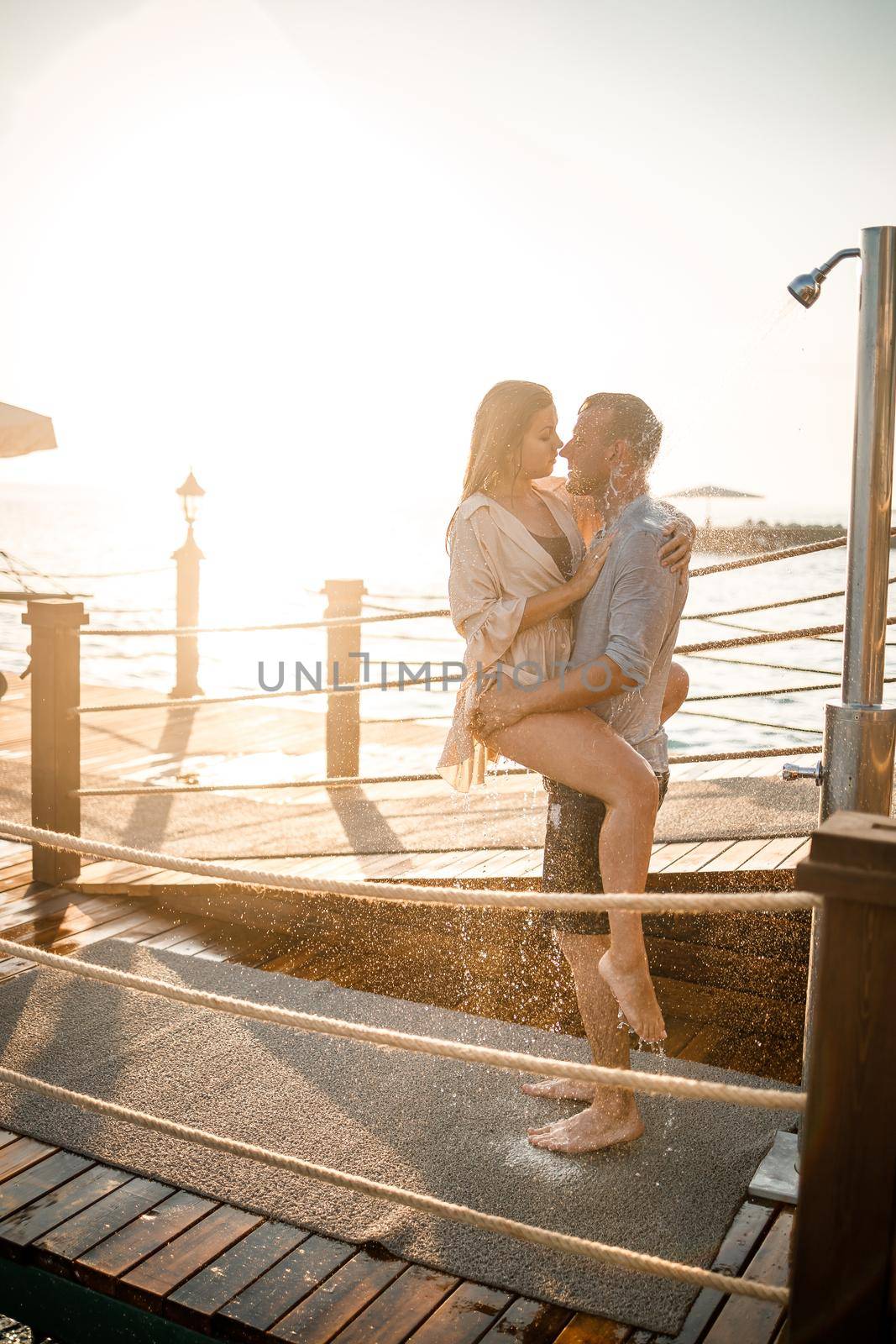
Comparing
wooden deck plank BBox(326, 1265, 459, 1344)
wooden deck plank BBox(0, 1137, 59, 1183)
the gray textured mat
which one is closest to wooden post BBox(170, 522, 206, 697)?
the gray textured mat

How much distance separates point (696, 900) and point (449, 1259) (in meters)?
1.03

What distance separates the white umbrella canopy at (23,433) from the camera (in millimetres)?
6512

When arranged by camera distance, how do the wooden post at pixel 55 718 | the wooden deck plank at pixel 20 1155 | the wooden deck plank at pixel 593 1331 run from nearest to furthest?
1. the wooden deck plank at pixel 593 1331
2. the wooden deck plank at pixel 20 1155
3. the wooden post at pixel 55 718

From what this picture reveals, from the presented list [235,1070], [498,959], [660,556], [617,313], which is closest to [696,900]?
[660,556]

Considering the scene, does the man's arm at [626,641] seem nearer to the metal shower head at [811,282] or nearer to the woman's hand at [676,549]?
the woman's hand at [676,549]

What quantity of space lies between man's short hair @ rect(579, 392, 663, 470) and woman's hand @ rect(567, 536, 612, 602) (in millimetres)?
217

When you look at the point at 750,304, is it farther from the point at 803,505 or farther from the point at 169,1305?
the point at 169,1305

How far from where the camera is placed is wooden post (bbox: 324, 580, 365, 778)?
4.93m

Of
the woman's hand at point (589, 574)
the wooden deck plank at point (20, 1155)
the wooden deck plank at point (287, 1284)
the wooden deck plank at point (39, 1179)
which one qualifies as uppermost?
the woman's hand at point (589, 574)


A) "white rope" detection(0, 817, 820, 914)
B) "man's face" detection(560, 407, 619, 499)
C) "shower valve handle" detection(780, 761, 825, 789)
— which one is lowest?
"white rope" detection(0, 817, 820, 914)

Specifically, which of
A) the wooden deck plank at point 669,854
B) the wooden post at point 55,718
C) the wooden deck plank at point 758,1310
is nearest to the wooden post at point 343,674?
the wooden post at point 55,718

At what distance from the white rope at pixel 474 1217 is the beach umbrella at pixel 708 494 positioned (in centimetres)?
130

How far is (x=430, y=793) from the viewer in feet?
16.9

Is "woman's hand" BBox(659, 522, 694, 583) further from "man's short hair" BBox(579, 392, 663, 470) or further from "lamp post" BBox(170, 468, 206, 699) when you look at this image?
"lamp post" BBox(170, 468, 206, 699)
